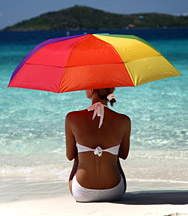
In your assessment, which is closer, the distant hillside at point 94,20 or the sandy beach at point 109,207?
the sandy beach at point 109,207

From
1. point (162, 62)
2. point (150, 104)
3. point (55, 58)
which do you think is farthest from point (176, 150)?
point (150, 104)

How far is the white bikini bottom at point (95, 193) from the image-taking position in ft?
9.80

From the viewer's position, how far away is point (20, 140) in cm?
642

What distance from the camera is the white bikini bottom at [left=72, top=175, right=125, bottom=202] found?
2988 mm

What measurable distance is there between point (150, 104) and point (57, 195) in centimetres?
601

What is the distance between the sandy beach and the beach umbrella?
919mm

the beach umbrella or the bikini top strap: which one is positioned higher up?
the beach umbrella

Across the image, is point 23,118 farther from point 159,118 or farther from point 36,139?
point 159,118

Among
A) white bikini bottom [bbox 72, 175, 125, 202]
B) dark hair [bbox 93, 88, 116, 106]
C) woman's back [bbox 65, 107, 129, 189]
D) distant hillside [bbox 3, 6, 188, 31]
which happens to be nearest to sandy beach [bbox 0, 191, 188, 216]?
white bikini bottom [bbox 72, 175, 125, 202]

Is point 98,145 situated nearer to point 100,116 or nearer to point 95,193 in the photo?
point 100,116

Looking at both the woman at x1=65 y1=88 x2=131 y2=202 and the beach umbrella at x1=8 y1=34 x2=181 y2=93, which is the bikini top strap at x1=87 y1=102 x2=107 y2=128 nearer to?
the woman at x1=65 y1=88 x2=131 y2=202

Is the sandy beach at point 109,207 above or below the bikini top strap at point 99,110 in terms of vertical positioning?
below

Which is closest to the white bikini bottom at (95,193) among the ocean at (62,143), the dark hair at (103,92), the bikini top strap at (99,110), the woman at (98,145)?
the woman at (98,145)

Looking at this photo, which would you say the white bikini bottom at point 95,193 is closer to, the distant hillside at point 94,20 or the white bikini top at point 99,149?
the white bikini top at point 99,149
